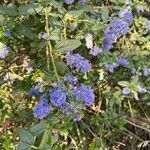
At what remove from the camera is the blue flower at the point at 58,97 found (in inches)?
62.9

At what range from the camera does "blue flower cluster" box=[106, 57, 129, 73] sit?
2.29 m

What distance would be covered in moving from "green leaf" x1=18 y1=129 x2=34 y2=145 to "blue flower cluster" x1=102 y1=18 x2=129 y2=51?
2.32ft

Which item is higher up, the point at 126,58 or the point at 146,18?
the point at 146,18

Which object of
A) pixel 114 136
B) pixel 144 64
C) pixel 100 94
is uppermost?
pixel 144 64

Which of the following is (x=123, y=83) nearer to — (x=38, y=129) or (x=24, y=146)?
(x=38, y=129)

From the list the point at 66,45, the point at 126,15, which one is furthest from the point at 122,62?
the point at 66,45

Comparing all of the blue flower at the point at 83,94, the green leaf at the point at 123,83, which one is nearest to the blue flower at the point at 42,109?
the blue flower at the point at 83,94

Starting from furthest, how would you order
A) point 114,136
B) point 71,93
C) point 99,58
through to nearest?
point 114,136 < point 99,58 < point 71,93

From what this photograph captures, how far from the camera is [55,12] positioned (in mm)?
2023

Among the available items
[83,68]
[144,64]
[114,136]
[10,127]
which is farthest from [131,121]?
[10,127]

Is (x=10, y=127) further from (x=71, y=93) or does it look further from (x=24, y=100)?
(x=71, y=93)

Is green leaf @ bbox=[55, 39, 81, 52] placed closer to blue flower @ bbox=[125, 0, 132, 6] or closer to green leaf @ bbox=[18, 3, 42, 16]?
green leaf @ bbox=[18, 3, 42, 16]

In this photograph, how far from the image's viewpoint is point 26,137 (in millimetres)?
1568

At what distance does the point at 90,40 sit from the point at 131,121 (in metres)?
0.56
